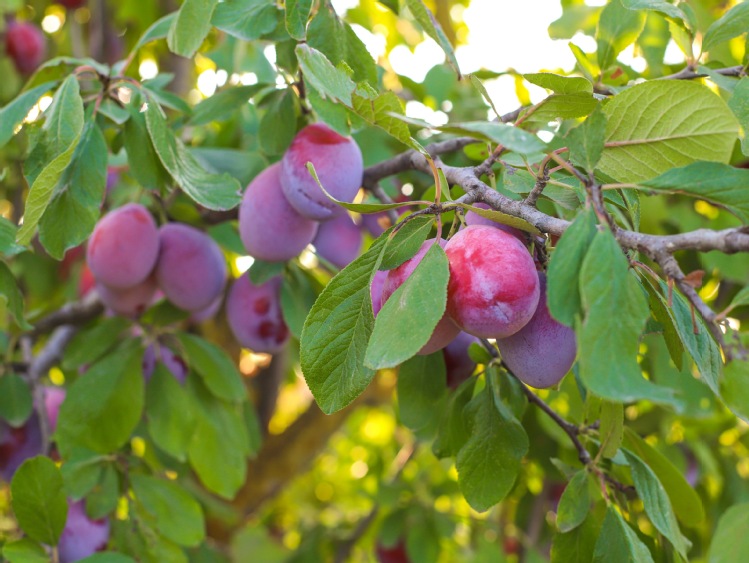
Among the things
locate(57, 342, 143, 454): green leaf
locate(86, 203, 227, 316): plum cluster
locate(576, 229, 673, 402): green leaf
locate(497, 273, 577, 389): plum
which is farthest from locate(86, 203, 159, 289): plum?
locate(576, 229, 673, 402): green leaf

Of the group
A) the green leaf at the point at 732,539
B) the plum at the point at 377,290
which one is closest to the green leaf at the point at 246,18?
the plum at the point at 377,290

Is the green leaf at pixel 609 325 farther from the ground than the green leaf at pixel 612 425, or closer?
farther from the ground

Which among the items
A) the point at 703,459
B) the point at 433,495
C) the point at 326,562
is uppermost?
the point at 703,459

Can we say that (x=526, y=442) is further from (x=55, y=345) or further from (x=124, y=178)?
(x=124, y=178)

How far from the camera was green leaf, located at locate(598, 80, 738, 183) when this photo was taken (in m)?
0.49

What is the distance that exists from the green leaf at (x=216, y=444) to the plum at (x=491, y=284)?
0.63 meters

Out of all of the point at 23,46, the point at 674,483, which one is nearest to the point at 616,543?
the point at 674,483

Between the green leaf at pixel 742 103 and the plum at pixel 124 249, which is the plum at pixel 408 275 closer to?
the green leaf at pixel 742 103

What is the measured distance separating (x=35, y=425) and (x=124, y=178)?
1.67ft

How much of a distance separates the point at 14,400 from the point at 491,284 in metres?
0.83

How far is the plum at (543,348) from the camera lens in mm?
537

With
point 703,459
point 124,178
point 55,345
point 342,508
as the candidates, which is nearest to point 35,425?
point 55,345

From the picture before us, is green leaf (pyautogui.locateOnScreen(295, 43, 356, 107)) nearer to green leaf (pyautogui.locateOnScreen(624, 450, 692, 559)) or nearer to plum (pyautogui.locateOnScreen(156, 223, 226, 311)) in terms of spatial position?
green leaf (pyautogui.locateOnScreen(624, 450, 692, 559))

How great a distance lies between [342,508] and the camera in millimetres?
3152
